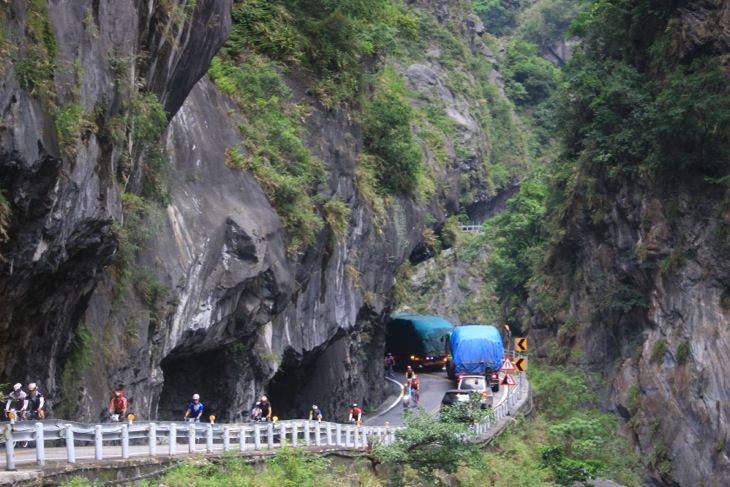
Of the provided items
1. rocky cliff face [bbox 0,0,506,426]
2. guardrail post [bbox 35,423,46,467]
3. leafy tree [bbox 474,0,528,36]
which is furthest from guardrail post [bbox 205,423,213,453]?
leafy tree [bbox 474,0,528,36]

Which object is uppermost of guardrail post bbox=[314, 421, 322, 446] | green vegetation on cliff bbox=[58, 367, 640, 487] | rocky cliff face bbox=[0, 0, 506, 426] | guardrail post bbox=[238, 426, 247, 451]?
rocky cliff face bbox=[0, 0, 506, 426]

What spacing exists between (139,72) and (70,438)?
→ 889 cm

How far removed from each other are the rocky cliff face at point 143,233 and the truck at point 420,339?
16935 mm

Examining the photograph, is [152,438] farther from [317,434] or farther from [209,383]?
[209,383]

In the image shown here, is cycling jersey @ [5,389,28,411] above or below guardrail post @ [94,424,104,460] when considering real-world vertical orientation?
above

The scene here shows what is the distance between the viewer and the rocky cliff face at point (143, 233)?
14914 millimetres

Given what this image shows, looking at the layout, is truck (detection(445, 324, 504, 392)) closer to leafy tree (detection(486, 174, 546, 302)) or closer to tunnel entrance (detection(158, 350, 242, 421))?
leafy tree (detection(486, 174, 546, 302))

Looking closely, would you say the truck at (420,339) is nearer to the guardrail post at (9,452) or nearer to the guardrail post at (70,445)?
the guardrail post at (70,445)

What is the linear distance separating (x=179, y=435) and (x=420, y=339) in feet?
118

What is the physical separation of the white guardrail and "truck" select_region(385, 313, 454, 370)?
19.9m

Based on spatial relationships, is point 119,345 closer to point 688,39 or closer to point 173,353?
point 173,353

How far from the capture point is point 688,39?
39594mm

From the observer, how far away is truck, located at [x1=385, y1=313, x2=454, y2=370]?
51969 millimetres

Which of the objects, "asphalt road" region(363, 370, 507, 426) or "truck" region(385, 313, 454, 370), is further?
"truck" region(385, 313, 454, 370)
